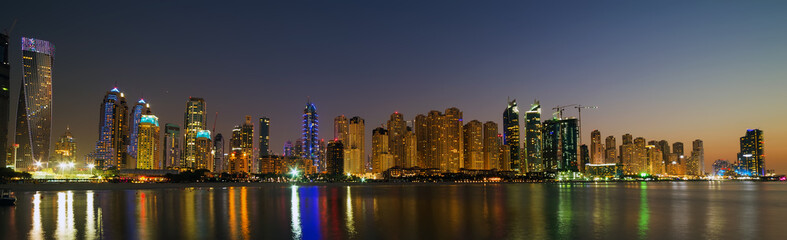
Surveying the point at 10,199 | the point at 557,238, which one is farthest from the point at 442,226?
the point at 10,199

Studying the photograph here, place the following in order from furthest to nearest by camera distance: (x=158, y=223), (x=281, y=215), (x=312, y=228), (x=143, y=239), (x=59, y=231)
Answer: (x=281, y=215), (x=158, y=223), (x=312, y=228), (x=59, y=231), (x=143, y=239)

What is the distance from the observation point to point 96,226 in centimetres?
4253

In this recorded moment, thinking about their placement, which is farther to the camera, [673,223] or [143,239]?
[673,223]

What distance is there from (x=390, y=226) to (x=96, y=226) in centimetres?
2290

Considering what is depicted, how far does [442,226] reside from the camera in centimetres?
4450

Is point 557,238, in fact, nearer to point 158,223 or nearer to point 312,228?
point 312,228

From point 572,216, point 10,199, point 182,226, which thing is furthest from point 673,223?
point 10,199

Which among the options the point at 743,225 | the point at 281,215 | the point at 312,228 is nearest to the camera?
the point at 312,228

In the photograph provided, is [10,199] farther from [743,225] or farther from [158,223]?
[743,225]

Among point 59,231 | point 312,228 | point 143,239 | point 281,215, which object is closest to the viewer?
point 143,239

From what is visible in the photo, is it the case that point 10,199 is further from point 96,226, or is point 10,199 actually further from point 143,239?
point 143,239

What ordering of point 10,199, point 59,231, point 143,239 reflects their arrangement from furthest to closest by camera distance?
point 10,199
point 59,231
point 143,239

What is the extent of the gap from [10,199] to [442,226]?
182 ft

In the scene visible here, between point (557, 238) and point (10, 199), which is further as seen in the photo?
point (10, 199)
